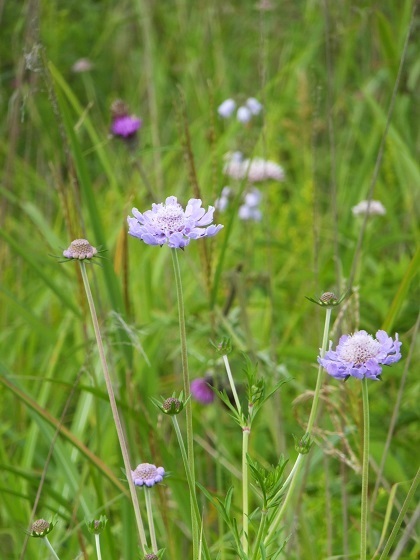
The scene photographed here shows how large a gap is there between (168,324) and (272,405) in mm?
218

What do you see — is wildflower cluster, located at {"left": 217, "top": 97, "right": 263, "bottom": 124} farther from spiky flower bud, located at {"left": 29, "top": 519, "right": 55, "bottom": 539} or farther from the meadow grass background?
spiky flower bud, located at {"left": 29, "top": 519, "right": 55, "bottom": 539}

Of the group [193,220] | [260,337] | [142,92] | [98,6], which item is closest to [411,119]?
[142,92]

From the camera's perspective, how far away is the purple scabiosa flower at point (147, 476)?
0.70m

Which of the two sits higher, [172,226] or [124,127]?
[124,127]

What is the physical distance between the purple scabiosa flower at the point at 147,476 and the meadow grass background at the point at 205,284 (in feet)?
0.19

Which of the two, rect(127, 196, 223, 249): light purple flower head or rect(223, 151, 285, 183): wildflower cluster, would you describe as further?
rect(223, 151, 285, 183): wildflower cluster

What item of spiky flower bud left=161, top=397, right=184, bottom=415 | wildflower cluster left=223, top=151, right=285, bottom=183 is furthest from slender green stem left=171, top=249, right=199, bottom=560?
wildflower cluster left=223, top=151, right=285, bottom=183

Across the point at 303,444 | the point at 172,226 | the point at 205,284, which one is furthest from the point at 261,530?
the point at 205,284

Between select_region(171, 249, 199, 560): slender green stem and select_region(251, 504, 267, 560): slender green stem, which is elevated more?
select_region(171, 249, 199, 560): slender green stem

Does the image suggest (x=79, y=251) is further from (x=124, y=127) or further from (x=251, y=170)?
(x=251, y=170)

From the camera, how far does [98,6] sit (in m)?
3.40

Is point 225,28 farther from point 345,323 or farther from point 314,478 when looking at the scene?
point 345,323

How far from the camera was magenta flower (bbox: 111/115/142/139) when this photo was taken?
1.43 meters

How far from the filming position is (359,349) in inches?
25.4
